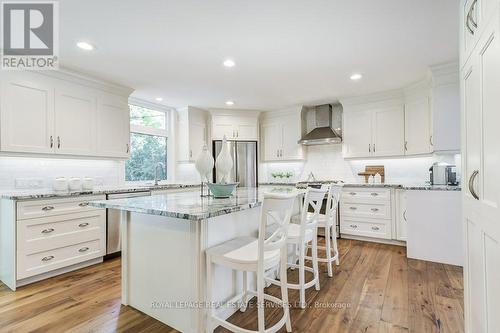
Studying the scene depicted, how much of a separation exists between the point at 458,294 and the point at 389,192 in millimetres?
1698

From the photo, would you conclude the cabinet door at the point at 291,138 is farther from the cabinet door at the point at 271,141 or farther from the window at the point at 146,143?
the window at the point at 146,143

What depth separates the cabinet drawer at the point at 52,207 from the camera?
246cm

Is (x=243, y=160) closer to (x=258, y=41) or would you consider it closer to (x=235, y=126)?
(x=235, y=126)

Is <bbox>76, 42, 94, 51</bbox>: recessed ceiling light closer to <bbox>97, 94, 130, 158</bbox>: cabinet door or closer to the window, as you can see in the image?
<bbox>97, 94, 130, 158</bbox>: cabinet door

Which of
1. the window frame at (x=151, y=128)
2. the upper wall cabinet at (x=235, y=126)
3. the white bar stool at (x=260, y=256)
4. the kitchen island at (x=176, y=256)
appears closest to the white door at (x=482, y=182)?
the white bar stool at (x=260, y=256)

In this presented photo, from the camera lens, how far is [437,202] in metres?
3.10

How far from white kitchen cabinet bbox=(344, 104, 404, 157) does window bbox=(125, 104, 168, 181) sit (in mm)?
3378

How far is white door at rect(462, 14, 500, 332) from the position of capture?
1.04 m

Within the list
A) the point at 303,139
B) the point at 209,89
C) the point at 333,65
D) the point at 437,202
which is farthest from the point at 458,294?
the point at 209,89

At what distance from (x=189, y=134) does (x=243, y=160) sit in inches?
48.0

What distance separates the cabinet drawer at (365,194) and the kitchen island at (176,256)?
8.31 feet

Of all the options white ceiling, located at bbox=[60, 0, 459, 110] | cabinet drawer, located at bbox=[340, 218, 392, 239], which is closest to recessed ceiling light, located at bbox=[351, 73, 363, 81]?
white ceiling, located at bbox=[60, 0, 459, 110]

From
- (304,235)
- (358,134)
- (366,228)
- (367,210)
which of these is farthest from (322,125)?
(304,235)

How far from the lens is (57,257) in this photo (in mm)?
2711
